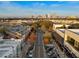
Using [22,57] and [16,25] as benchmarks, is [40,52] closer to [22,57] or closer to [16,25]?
[22,57]

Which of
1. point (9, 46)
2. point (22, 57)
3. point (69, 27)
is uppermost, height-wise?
point (69, 27)

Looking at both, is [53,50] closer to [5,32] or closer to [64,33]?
[64,33]

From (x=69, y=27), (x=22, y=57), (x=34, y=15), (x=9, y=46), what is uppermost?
(x=34, y=15)

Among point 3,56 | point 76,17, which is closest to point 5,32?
point 3,56

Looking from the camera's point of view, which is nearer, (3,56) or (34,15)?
(3,56)

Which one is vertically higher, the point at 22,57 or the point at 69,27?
the point at 69,27

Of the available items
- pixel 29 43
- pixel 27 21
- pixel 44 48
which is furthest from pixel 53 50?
pixel 27 21
